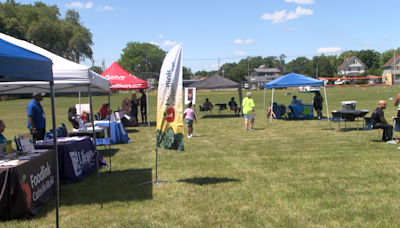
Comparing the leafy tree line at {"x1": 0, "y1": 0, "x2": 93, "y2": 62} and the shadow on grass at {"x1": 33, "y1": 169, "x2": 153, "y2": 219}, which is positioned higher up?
the leafy tree line at {"x1": 0, "y1": 0, "x2": 93, "y2": 62}

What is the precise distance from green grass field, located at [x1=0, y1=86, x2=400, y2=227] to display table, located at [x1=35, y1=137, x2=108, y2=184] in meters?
0.19

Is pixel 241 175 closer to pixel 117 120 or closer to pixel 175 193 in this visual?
pixel 175 193

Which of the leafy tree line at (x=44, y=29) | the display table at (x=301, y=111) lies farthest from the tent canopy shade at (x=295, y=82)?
the leafy tree line at (x=44, y=29)

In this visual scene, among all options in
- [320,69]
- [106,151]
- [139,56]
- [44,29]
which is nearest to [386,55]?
[320,69]

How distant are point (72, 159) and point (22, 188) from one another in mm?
1826

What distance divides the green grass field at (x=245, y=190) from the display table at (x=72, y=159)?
19 centimetres

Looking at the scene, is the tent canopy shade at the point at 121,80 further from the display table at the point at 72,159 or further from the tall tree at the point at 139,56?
the tall tree at the point at 139,56

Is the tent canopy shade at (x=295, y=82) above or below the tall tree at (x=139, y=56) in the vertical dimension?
below

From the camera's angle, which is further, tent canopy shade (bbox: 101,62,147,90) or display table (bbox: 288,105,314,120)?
display table (bbox: 288,105,314,120)

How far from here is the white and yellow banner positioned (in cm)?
544

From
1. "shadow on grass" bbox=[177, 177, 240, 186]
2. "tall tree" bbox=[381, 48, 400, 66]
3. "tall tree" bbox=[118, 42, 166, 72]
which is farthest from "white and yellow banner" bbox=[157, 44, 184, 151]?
"tall tree" bbox=[381, 48, 400, 66]

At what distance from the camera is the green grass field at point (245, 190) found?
13.9ft

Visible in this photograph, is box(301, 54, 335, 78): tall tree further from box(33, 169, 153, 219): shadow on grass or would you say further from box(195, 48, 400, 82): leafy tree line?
box(33, 169, 153, 219): shadow on grass

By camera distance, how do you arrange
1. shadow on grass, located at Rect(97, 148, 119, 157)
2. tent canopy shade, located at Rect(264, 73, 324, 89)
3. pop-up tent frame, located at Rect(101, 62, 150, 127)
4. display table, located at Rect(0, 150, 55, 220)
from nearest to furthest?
display table, located at Rect(0, 150, 55, 220) → shadow on grass, located at Rect(97, 148, 119, 157) → pop-up tent frame, located at Rect(101, 62, 150, 127) → tent canopy shade, located at Rect(264, 73, 324, 89)
